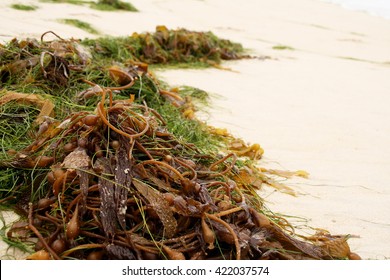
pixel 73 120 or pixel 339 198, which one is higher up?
pixel 73 120

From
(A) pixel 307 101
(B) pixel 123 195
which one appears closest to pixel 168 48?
(A) pixel 307 101

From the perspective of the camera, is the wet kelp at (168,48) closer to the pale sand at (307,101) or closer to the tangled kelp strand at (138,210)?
the pale sand at (307,101)

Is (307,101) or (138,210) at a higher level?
(138,210)

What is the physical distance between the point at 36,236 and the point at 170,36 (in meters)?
4.06

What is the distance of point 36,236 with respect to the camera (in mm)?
1594

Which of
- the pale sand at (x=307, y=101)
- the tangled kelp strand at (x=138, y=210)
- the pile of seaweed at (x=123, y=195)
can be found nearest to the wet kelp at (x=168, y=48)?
the pale sand at (x=307, y=101)

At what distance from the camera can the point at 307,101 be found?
4.16m

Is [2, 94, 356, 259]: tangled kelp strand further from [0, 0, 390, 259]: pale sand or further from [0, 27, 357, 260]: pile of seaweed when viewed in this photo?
[0, 0, 390, 259]: pale sand

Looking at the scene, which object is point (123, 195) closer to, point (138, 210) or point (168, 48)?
point (138, 210)

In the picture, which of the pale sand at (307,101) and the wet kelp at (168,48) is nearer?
the pale sand at (307,101)

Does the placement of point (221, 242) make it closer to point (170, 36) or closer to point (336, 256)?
point (336, 256)

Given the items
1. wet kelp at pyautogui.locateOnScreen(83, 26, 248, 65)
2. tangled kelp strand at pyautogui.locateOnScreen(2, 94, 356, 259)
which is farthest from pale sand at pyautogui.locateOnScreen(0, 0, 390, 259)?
tangled kelp strand at pyautogui.locateOnScreen(2, 94, 356, 259)

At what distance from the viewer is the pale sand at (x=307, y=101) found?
7.43ft
